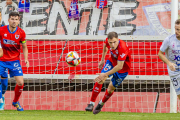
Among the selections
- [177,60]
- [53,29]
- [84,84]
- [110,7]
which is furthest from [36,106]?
[177,60]

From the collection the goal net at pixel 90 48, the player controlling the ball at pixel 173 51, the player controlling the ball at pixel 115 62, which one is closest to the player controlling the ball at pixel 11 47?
the player controlling the ball at pixel 115 62

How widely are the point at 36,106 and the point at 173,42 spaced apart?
15.2ft

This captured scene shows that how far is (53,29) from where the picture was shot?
903cm

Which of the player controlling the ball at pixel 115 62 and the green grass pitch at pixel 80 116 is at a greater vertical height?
the player controlling the ball at pixel 115 62

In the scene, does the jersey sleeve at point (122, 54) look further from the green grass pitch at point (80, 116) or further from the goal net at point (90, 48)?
the goal net at point (90, 48)

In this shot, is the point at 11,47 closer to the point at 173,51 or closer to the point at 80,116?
the point at 80,116

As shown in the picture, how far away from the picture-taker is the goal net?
866cm

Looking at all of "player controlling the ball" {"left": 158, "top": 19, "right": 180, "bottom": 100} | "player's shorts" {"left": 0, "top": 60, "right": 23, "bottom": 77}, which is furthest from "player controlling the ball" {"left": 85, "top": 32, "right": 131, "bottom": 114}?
"player's shorts" {"left": 0, "top": 60, "right": 23, "bottom": 77}

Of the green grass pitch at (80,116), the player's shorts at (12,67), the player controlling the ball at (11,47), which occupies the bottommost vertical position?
the green grass pitch at (80,116)

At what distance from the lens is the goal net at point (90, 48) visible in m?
8.66

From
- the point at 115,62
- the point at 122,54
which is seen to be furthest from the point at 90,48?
the point at 122,54

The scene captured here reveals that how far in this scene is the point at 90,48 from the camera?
889cm

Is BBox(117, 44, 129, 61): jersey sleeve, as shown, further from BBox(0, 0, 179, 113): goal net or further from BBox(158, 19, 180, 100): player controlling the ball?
BBox(0, 0, 179, 113): goal net

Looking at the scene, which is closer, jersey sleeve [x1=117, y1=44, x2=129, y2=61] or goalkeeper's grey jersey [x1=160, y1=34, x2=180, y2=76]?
goalkeeper's grey jersey [x1=160, y1=34, x2=180, y2=76]
